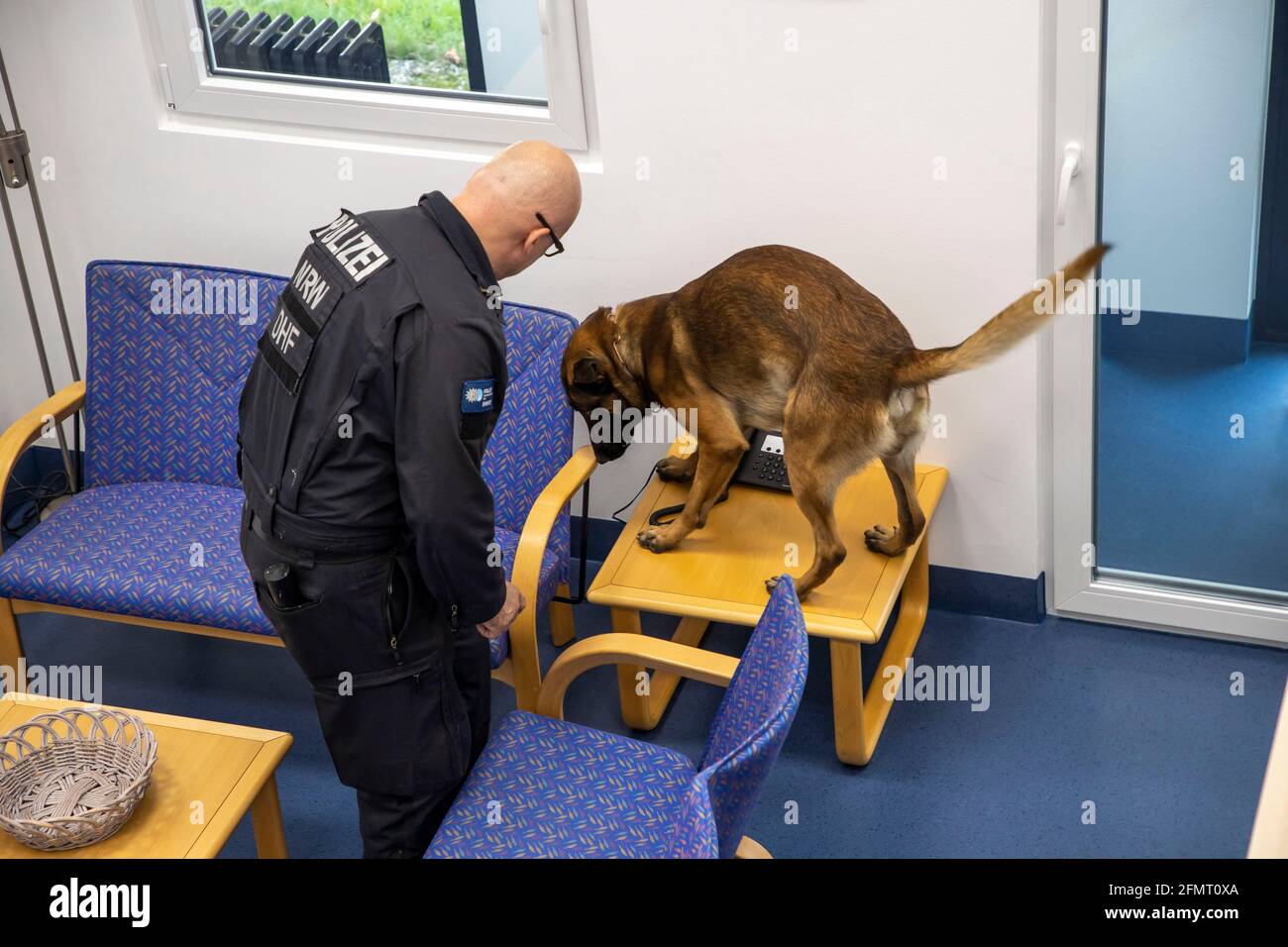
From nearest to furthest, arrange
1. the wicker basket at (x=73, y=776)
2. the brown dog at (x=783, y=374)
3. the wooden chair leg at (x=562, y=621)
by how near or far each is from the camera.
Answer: the wicker basket at (x=73, y=776) → the brown dog at (x=783, y=374) → the wooden chair leg at (x=562, y=621)

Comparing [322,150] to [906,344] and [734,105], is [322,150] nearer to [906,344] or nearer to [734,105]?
[734,105]

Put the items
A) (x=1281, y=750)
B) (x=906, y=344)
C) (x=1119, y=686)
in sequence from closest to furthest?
(x=1281, y=750) < (x=906, y=344) < (x=1119, y=686)

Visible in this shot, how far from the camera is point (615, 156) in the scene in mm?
3268

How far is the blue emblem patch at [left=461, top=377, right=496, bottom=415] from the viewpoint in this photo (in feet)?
7.13

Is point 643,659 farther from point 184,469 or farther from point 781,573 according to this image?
point 184,469

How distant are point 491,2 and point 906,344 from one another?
1.31 metres

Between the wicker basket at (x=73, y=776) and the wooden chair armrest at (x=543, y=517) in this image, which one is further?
the wooden chair armrest at (x=543, y=517)

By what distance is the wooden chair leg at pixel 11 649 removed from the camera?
3.23m

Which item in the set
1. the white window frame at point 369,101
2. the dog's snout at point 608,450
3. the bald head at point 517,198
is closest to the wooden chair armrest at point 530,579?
the dog's snout at point 608,450

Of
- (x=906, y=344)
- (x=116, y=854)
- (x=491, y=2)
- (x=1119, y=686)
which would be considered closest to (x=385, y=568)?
(x=116, y=854)

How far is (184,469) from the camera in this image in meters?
3.50

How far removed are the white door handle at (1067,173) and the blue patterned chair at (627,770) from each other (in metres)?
1.17

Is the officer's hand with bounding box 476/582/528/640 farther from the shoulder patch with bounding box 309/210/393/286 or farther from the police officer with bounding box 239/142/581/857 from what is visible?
the shoulder patch with bounding box 309/210/393/286

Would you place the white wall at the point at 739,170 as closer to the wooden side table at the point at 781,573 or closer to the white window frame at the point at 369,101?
the white window frame at the point at 369,101
